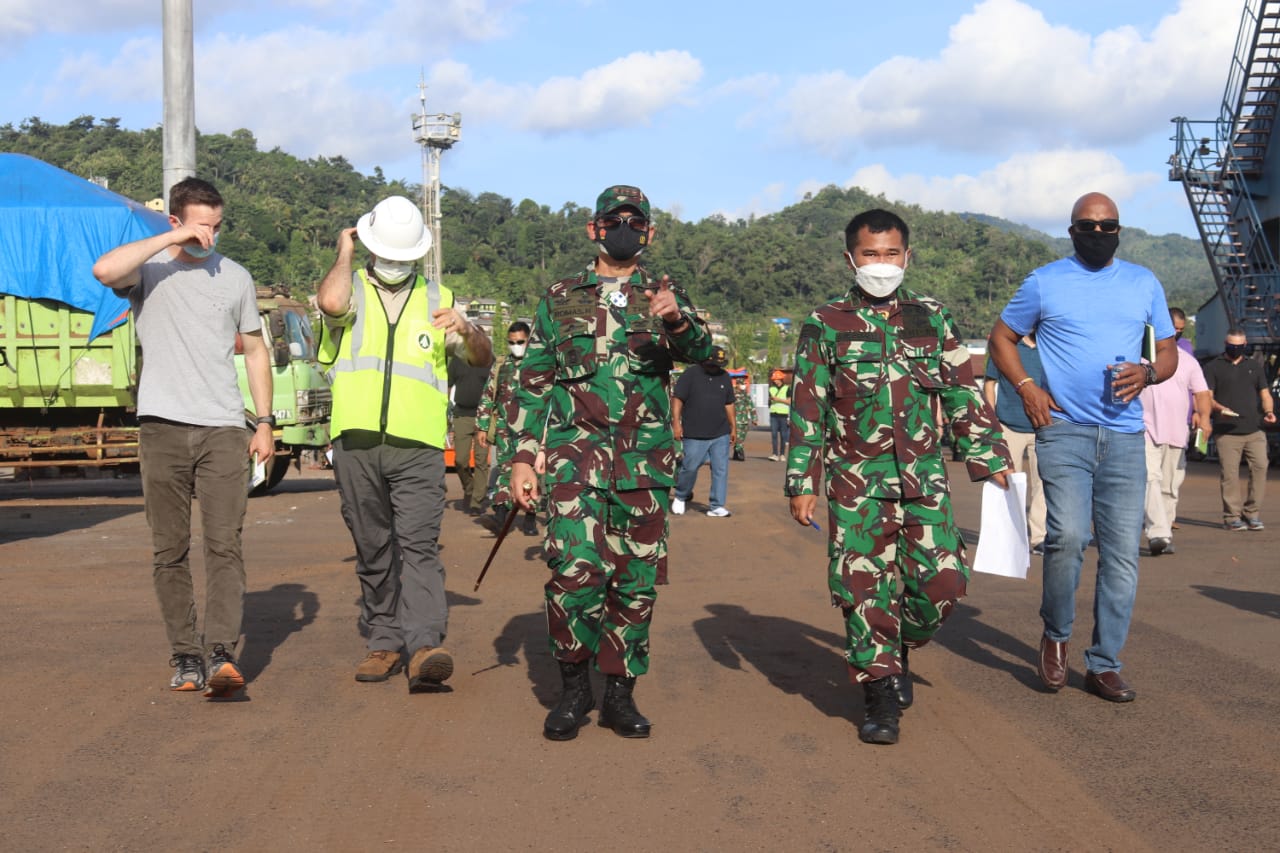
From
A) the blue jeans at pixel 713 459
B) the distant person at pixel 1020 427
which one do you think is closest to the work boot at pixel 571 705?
the distant person at pixel 1020 427

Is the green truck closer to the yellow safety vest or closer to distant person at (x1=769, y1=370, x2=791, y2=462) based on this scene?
the yellow safety vest

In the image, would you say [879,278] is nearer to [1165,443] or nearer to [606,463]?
[606,463]

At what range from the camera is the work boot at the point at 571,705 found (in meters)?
5.56

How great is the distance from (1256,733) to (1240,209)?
29.4m

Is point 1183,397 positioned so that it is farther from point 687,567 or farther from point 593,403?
point 593,403

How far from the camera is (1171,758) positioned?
17.4 ft

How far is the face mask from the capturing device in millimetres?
5707

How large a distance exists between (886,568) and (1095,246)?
1945mm

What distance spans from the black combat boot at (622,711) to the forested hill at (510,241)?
9429 cm

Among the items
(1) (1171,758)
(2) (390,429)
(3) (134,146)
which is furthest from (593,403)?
(3) (134,146)

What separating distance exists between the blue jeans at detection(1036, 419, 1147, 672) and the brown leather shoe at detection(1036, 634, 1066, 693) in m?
0.05

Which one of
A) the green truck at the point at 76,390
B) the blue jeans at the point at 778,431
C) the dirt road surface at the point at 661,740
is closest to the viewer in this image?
the dirt road surface at the point at 661,740

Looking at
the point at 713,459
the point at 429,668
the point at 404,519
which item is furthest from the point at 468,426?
the point at 429,668

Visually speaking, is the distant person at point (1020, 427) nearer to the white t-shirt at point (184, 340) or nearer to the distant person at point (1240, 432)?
the distant person at point (1240, 432)
